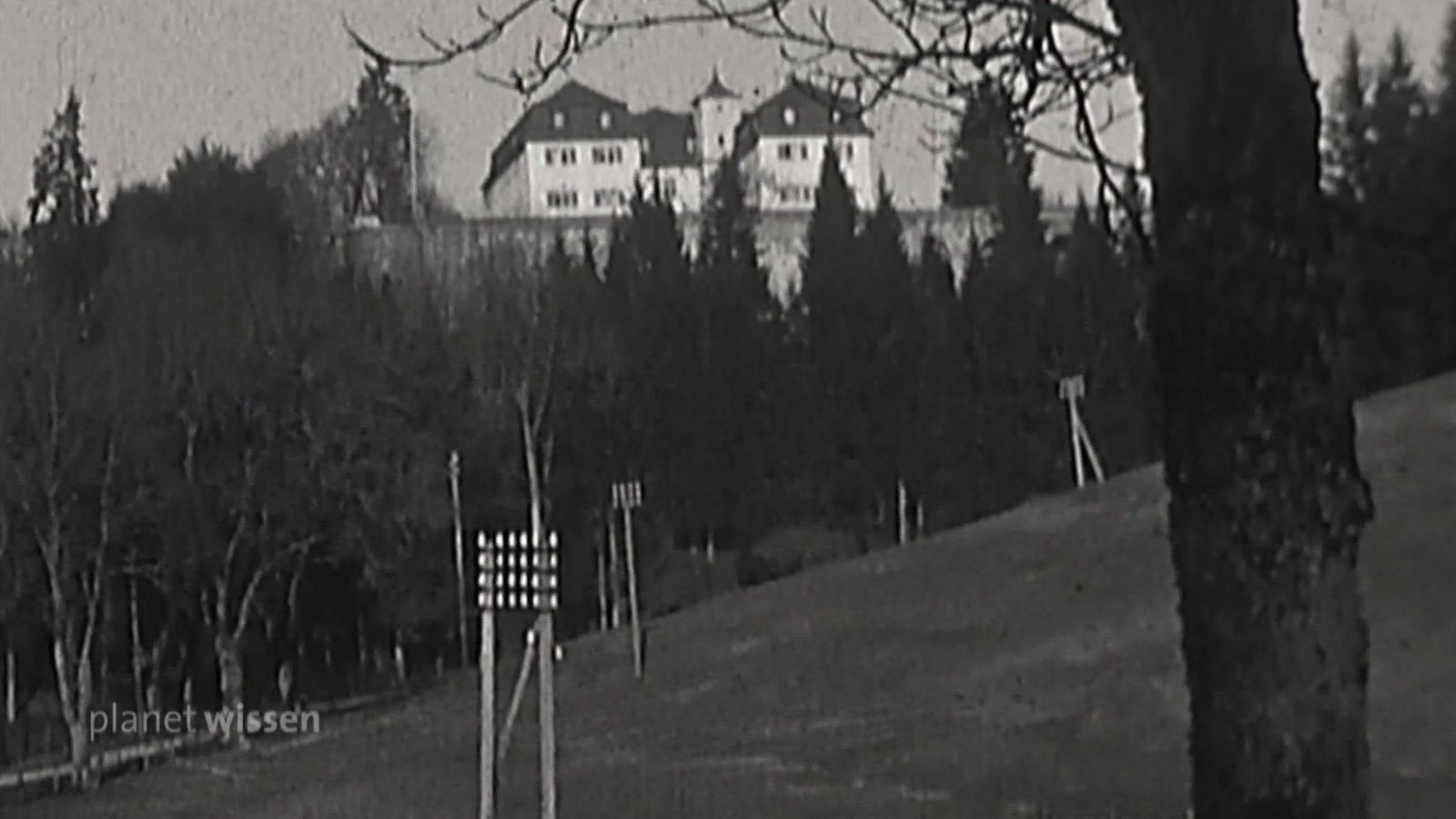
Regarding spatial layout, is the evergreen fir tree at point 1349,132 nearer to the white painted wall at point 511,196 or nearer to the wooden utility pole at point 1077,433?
the white painted wall at point 511,196

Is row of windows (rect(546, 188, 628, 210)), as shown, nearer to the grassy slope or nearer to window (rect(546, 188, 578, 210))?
window (rect(546, 188, 578, 210))

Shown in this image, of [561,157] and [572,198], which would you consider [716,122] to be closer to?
[561,157]

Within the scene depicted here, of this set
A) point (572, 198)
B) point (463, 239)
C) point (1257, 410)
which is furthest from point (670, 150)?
point (1257, 410)

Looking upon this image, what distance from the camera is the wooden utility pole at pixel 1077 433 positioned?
112 ft

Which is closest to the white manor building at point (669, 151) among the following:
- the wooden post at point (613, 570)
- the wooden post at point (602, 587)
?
the wooden post at point (613, 570)

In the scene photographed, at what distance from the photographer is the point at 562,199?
36.0m

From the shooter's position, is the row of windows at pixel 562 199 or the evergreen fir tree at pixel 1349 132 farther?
the row of windows at pixel 562 199

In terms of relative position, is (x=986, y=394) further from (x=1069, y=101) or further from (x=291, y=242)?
(x=1069, y=101)

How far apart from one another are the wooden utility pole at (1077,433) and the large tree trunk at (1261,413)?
30791mm

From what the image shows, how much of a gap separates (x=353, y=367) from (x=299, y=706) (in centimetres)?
506

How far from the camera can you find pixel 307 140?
105 feet

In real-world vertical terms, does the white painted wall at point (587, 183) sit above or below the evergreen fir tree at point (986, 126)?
above

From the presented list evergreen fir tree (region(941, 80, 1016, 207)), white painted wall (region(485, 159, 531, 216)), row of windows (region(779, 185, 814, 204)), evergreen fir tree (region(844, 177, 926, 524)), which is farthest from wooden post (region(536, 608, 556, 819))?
evergreen fir tree (region(844, 177, 926, 524))

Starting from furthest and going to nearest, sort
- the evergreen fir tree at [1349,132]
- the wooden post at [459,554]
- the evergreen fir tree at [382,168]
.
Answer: the wooden post at [459,554] < the evergreen fir tree at [382,168] < the evergreen fir tree at [1349,132]
